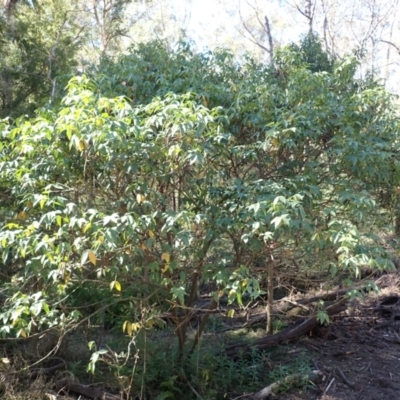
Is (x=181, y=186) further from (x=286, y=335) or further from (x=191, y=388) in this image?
(x=286, y=335)

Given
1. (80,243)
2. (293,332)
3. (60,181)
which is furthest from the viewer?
(293,332)

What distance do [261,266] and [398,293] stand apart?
4176mm

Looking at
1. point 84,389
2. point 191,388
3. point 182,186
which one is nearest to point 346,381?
point 191,388

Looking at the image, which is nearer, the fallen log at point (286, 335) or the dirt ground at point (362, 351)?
the dirt ground at point (362, 351)

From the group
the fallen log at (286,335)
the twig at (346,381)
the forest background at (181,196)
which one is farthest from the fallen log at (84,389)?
the twig at (346,381)

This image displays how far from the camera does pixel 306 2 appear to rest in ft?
63.7

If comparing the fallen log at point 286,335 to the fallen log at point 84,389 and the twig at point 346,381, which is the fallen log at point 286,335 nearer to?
the twig at point 346,381

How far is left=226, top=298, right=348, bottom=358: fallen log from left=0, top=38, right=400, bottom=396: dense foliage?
3.66 feet

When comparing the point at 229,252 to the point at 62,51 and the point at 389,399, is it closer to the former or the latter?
the point at 389,399

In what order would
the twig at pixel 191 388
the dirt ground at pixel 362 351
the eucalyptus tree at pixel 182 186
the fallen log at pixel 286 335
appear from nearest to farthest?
the eucalyptus tree at pixel 182 186
the twig at pixel 191 388
the dirt ground at pixel 362 351
the fallen log at pixel 286 335

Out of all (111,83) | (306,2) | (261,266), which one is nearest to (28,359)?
(261,266)

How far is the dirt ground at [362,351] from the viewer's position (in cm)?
575

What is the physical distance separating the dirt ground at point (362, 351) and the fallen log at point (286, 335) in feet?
0.49

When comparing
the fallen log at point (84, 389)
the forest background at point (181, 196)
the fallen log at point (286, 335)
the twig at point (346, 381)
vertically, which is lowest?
the twig at point (346, 381)
